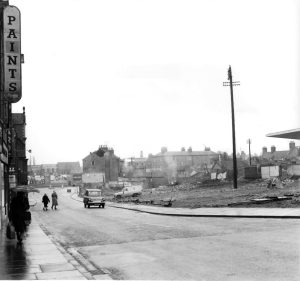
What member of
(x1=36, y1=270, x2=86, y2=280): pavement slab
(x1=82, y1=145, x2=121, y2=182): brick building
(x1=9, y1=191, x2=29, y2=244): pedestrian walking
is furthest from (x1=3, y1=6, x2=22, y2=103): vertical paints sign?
(x1=82, y1=145, x2=121, y2=182): brick building

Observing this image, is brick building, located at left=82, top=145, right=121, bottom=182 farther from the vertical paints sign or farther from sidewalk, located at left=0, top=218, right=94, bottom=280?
sidewalk, located at left=0, top=218, right=94, bottom=280

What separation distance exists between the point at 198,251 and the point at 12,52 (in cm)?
1240

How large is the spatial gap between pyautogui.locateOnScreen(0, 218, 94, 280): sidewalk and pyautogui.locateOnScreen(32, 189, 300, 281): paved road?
0.72 metres

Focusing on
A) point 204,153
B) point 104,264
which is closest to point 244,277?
point 104,264

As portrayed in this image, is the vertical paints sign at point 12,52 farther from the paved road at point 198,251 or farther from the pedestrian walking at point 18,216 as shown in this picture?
the paved road at point 198,251

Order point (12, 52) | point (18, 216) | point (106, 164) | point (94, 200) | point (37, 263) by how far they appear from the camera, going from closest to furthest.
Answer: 1. point (37, 263)
2. point (18, 216)
3. point (12, 52)
4. point (94, 200)
5. point (106, 164)

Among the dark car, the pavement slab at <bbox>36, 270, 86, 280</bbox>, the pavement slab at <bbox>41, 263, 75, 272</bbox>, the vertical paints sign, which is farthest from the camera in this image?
the dark car

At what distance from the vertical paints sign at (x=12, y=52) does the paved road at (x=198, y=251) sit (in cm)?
655

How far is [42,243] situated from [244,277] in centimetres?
882

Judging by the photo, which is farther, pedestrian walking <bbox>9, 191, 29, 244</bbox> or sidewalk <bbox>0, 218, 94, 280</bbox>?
pedestrian walking <bbox>9, 191, 29, 244</bbox>

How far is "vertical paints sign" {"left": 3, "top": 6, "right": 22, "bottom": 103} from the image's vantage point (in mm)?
19850

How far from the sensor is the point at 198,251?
40.5 feet

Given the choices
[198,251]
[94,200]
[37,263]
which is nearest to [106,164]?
[94,200]

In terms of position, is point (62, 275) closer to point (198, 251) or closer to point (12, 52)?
A: point (198, 251)
